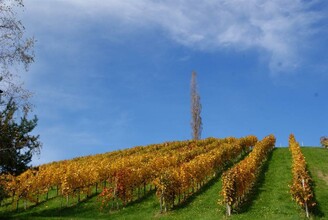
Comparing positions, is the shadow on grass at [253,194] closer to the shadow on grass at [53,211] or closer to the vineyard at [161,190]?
the vineyard at [161,190]

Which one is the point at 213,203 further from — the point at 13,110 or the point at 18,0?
the point at 18,0

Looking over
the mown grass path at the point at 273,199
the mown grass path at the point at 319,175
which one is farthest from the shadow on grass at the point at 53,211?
the mown grass path at the point at 319,175

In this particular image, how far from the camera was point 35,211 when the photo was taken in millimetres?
39031

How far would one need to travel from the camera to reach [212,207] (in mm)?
33188

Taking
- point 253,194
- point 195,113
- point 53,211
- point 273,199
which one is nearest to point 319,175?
point 253,194

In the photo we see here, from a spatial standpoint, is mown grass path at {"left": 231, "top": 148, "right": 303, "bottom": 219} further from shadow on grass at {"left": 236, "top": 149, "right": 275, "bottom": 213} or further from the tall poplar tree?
the tall poplar tree

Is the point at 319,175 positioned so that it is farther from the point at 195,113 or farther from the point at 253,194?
the point at 195,113

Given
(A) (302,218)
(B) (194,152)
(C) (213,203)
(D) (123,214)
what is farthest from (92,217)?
(B) (194,152)

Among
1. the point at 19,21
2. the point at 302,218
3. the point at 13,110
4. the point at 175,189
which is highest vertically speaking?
the point at 19,21

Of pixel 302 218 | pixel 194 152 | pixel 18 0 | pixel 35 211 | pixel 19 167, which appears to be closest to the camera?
pixel 18 0

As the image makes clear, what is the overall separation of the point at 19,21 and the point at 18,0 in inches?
45.0

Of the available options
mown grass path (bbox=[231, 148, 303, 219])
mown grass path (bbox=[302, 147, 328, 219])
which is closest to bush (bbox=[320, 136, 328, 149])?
mown grass path (bbox=[302, 147, 328, 219])

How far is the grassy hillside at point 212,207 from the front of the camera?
3022cm

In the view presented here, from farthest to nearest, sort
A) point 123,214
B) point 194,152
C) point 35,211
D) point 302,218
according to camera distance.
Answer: point 194,152, point 35,211, point 123,214, point 302,218
